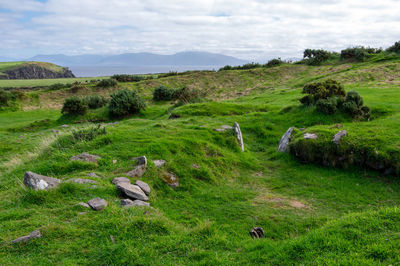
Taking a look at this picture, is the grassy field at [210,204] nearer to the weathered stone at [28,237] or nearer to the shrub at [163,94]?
the weathered stone at [28,237]

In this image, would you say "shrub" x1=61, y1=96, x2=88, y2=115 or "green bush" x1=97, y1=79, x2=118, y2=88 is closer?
"shrub" x1=61, y1=96, x2=88, y2=115

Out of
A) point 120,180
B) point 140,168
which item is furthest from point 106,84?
point 120,180

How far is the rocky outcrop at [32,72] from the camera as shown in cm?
12281

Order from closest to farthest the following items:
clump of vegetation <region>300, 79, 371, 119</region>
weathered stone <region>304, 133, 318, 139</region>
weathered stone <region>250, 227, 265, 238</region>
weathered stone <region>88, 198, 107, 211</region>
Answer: weathered stone <region>250, 227, 265, 238</region>
weathered stone <region>88, 198, 107, 211</region>
weathered stone <region>304, 133, 318, 139</region>
clump of vegetation <region>300, 79, 371, 119</region>

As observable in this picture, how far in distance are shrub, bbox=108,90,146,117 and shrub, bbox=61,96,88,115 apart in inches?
122

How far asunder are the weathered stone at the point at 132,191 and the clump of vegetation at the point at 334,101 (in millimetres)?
14067

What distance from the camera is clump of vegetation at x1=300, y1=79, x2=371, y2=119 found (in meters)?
15.9

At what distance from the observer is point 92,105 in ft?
103

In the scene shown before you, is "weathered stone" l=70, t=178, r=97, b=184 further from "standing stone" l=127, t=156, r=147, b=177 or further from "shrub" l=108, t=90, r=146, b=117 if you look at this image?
"shrub" l=108, t=90, r=146, b=117

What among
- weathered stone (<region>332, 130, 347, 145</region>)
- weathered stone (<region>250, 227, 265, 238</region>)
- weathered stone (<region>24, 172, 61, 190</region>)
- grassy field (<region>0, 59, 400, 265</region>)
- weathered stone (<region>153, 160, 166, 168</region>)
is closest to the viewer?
grassy field (<region>0, 59, 400, 265</region>)

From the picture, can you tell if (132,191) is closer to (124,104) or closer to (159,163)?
(159,163)

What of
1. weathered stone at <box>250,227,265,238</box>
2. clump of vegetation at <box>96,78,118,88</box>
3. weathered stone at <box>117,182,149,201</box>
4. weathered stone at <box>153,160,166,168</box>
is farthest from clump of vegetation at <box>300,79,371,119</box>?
clump of vegetation at <box>96,78,118,88</box>

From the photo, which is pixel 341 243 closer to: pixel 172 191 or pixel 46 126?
pixel 172 191

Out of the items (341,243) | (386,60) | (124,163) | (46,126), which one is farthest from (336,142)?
(386,60)
